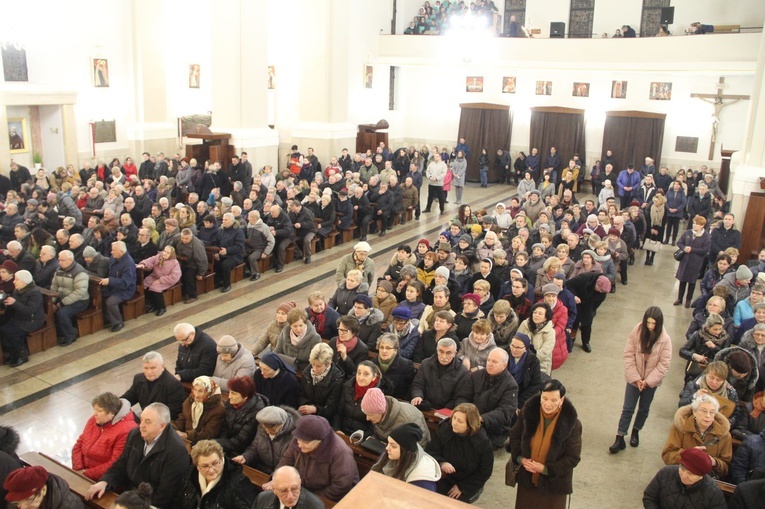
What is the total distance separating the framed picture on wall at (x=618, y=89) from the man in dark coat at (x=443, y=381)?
1845cm

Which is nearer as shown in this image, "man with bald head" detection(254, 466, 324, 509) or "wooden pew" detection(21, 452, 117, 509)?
"man with bald head" detection(254, 466, 324, 509)

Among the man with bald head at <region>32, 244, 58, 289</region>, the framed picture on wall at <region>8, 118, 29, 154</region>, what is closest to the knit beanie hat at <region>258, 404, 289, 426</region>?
the man with bald head at <region>32, 244, 58, 289</region>

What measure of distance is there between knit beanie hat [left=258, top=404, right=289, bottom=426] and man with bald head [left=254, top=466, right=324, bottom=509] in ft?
2.65

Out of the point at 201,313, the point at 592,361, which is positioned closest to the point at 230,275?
the point at 201,313

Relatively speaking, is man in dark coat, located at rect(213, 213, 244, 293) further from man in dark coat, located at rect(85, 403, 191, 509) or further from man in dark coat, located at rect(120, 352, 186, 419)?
man in dark coat, located at rect(85, 403, 191, 509)

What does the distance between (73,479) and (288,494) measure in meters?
1.90

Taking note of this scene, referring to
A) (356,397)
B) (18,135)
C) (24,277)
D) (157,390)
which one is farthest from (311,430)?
(18,135)

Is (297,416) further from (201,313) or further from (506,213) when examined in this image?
(506,213)

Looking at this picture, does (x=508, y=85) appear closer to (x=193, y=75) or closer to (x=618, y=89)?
(x=618, y=89)

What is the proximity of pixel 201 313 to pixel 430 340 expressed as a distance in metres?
4.61

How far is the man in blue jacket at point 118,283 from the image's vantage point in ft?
29.0

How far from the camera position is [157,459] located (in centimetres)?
457

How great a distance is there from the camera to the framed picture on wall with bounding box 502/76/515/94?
23359mm

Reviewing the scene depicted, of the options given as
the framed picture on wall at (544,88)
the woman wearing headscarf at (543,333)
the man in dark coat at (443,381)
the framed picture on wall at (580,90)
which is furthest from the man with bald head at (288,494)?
the framed picture on wall at (544,88)
